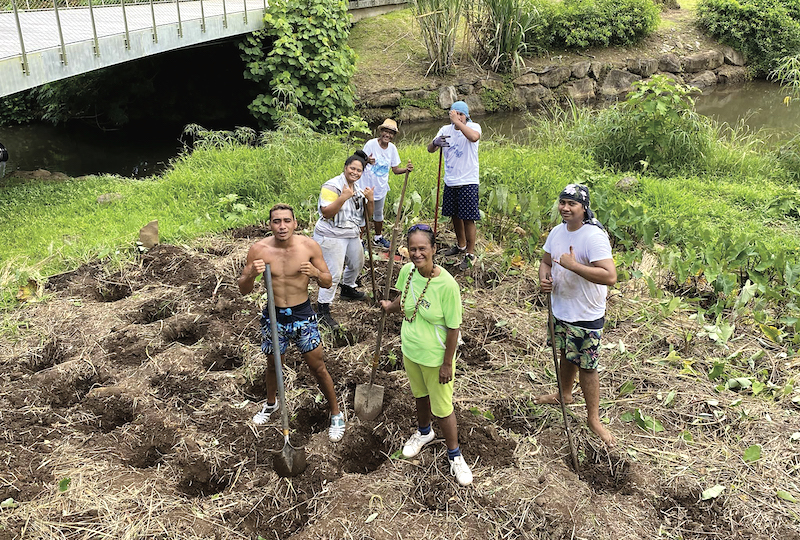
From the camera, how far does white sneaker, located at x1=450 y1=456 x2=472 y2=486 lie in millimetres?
3188

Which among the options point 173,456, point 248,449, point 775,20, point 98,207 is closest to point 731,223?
point 248,449

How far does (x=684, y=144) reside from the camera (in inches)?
324

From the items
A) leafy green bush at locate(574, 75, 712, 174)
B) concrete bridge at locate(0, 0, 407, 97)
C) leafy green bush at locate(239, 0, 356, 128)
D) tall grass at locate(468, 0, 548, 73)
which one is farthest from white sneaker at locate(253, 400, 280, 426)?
tall grass at locate(468, 0, 548, 73)

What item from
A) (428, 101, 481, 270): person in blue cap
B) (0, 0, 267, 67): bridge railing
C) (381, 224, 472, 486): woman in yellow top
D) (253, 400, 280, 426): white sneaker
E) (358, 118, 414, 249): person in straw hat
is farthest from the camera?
(0, 0, 267, 67): bridge railing

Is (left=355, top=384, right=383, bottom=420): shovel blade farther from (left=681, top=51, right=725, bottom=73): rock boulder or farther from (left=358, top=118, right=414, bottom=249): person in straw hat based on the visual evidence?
(left=681, top=51, right=725, bottom=73): rock boulder

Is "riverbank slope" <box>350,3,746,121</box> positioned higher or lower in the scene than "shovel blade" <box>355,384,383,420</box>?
higher

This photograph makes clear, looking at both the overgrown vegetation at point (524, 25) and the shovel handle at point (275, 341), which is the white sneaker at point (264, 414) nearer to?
the shovel handle at point (275, 341)

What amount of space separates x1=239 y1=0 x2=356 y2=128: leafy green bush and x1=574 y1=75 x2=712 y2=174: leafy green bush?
5.02m

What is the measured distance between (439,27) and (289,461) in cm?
1201

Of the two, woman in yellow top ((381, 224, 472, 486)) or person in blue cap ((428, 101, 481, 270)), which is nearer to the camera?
woman in yellow top ((381, 224, 472, 486))

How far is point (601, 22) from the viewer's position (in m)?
15.1

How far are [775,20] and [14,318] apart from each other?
18908 mm

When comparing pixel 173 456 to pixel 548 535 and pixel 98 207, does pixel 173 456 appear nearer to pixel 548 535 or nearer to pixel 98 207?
pixel 548 535

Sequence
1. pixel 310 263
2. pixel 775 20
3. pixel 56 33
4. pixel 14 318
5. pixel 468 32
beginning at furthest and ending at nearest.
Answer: pixel 775 20, pixel 468 32, pixel 56 33, pixel 14 318, pixel 310 263
